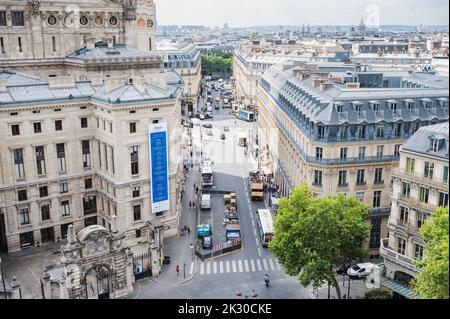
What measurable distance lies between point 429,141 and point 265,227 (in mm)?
28513

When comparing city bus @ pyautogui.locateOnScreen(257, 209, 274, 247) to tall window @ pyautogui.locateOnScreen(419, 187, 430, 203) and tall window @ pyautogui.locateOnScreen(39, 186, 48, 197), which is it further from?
tall window @ pyautogui.locateOnScreen(39, 186, 48, 197)

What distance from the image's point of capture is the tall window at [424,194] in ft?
187

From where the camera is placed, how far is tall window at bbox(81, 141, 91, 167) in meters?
76.8

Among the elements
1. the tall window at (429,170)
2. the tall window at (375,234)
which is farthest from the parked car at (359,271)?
→ the tall window at (429,170)

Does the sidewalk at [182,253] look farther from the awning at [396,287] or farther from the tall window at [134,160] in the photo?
A: the awning at [396,287]

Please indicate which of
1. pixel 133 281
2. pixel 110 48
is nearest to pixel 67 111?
pixel 110 48

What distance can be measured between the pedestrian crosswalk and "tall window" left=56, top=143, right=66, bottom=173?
2538 centimetres

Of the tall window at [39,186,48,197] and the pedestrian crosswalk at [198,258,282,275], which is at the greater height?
the tall window at [39,186,48,197]

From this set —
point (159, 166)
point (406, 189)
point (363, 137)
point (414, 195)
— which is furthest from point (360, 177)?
point (159, 166)

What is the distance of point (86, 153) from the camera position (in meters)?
77.2

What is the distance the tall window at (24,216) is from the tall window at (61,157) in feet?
24.8

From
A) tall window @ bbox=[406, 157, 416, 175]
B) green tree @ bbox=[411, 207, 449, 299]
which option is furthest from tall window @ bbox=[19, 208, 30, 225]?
green tree @ bbox=[411, 207, 449, 299]

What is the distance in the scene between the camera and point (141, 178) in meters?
73.3

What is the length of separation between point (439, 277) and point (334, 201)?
61.9ft
